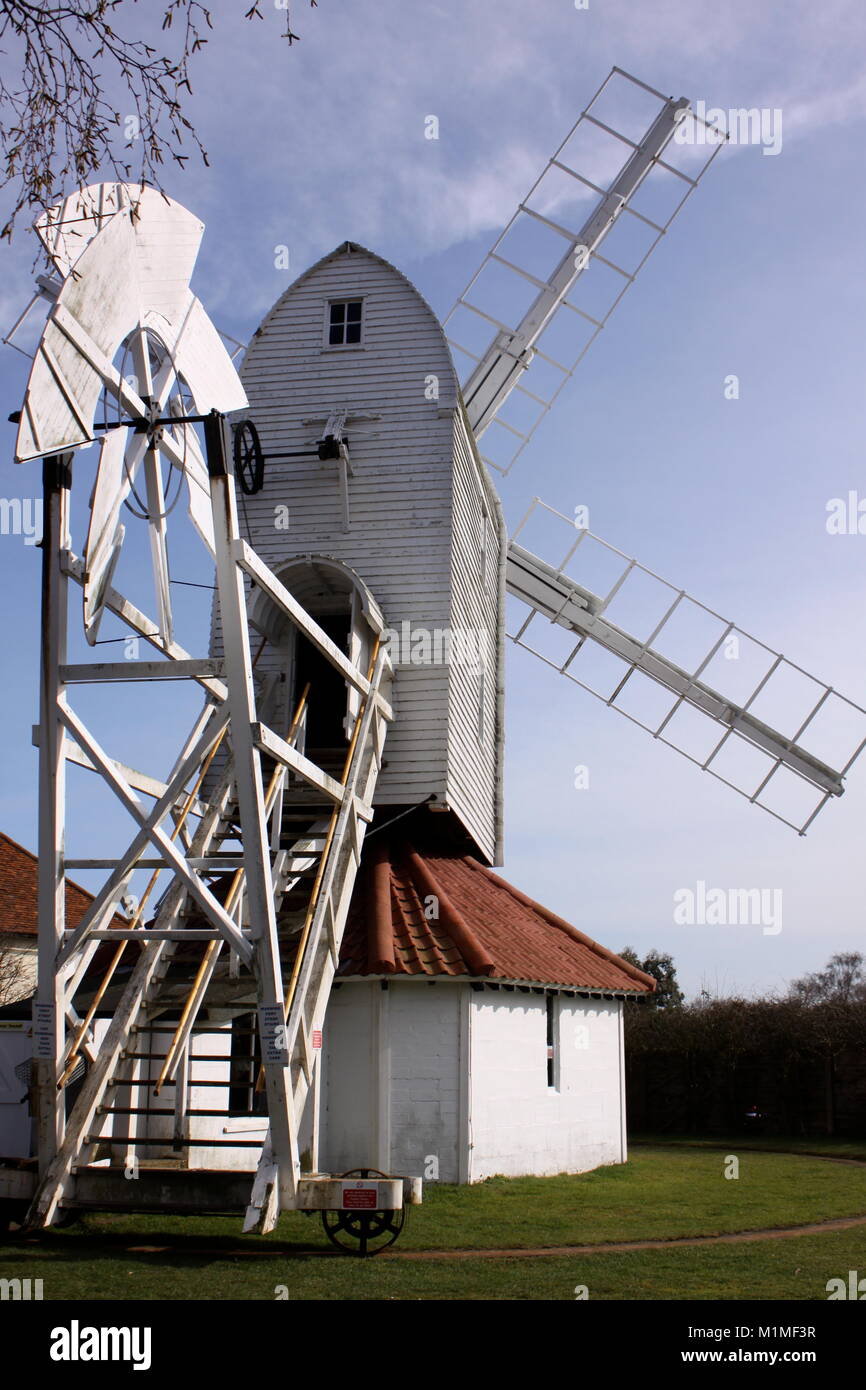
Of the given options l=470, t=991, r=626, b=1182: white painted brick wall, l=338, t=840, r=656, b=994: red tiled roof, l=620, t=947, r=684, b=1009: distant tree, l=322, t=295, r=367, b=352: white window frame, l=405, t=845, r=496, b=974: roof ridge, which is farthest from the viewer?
l=620, t=947, r=684, b=1009: distant tree

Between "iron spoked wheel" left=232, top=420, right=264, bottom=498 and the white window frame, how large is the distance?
6.18 ft

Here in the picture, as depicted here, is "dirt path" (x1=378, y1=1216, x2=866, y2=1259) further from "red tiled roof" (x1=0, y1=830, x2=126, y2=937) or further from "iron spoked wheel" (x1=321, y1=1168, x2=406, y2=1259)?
"red tiled roof" (x1=0, y1=830, x2=126, y2=937)

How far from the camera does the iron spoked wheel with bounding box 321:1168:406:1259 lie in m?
10.2

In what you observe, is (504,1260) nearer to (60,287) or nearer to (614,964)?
(60,287)

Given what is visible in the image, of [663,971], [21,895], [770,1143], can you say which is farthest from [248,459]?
[663,971]

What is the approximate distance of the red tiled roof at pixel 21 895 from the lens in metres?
28.3

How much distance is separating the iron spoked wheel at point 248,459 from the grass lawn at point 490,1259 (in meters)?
10.0

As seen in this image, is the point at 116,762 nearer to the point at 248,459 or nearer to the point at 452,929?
the point at 452,929

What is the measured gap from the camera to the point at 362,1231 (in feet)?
33.5

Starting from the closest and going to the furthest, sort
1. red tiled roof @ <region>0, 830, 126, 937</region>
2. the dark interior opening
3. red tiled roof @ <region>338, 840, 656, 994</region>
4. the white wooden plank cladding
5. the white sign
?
1. the white sign
2. red tiled roof @ <region>338, 840, 656, 994</region>
3. the white wooden plank cladding
4. the dark interior opening
5. red tiled roof @ <region>0, 830, 126, 937</region>

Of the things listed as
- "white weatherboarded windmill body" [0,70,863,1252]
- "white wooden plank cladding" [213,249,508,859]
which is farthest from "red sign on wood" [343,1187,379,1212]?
"white wooden plank cladding" [213,249,508,859]

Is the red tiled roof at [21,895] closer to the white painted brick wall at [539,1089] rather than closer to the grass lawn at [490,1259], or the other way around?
the white painted brick wall at [539,1089]
